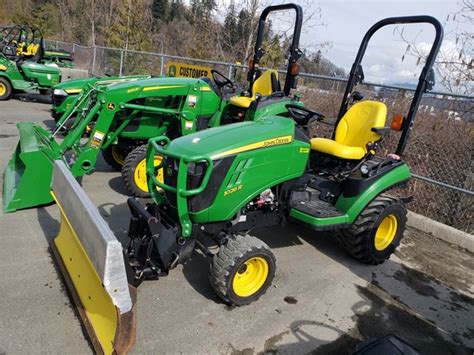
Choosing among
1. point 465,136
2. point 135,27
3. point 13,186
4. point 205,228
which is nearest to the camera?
point 205,228

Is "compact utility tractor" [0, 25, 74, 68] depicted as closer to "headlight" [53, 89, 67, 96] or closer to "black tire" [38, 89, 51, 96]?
"black tire" [38, 89, 51, 96]

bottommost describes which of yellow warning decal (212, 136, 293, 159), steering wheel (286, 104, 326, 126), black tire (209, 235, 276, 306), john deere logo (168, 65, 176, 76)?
black tire (209, 235, 276, 306)

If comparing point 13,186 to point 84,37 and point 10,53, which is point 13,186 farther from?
point 84,37

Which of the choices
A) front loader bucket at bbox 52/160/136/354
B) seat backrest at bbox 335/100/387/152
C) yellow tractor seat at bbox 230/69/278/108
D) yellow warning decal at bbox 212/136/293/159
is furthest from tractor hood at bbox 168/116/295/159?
yellow tractor seat at bbox 230/69/278/108

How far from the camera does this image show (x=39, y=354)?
2400 millimetres

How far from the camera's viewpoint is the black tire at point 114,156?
595 centimetres

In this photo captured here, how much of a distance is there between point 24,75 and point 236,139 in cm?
1051

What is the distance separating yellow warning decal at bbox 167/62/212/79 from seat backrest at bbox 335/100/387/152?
16.9 feet

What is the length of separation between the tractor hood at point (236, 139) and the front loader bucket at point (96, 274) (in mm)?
810

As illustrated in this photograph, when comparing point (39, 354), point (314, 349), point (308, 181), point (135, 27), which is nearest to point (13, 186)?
point (39, 354)

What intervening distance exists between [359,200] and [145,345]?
2.22m

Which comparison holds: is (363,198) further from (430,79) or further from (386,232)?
(430,79)

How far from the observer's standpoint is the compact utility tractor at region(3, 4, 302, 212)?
423cm

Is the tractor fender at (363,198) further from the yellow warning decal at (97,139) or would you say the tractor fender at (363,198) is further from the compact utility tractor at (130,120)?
the yellow warning decal at (97,139)
